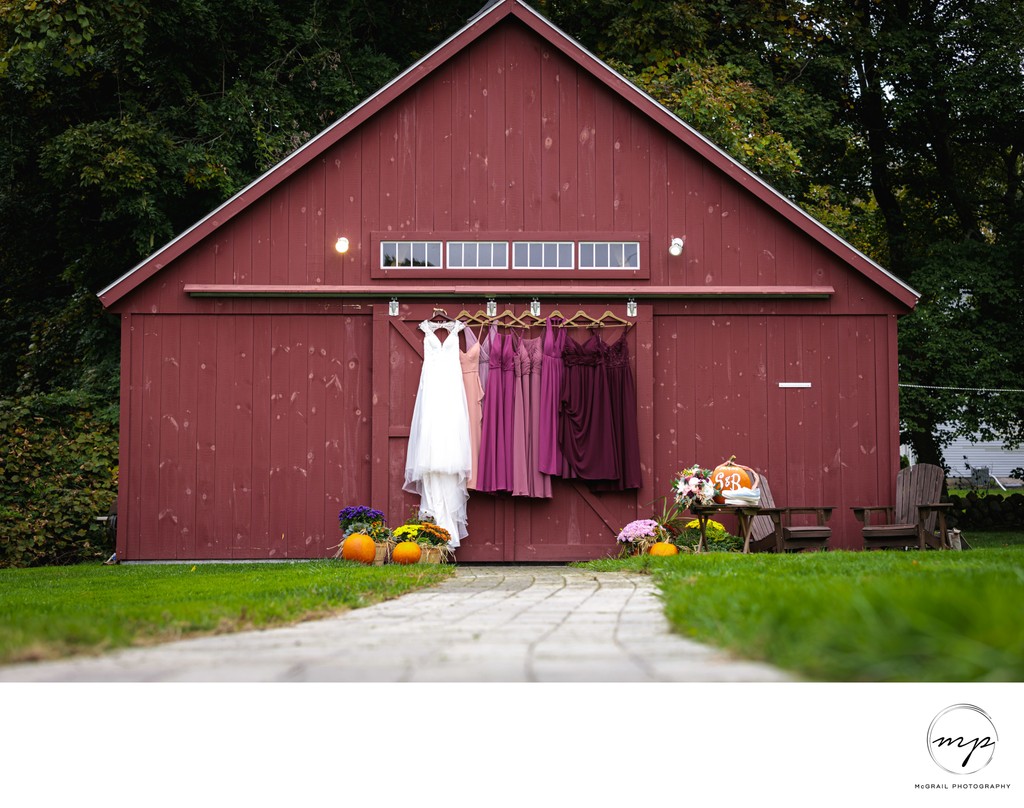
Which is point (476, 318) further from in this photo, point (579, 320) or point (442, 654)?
point (442, 654)

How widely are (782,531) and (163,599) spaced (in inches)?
235

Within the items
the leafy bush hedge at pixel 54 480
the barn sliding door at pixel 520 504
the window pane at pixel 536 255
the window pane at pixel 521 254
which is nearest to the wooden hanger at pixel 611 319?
the barn sliding door at pixel 520 504

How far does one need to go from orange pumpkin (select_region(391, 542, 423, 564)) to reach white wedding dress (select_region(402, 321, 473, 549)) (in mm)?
970

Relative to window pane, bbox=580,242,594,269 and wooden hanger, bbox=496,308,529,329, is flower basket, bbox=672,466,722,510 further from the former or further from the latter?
window pane, bbox=580,242,594,269

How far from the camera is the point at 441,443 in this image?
10.7 meters

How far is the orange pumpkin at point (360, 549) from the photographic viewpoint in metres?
9.83

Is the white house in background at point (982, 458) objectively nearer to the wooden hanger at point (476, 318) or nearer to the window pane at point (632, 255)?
the window pane at point (632, 255)

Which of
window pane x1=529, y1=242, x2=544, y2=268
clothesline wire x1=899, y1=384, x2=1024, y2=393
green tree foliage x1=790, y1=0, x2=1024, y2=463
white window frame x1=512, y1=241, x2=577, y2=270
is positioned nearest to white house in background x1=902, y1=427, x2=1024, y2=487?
green tree foliage x1=790, y1=0, x2=1024, y2=463

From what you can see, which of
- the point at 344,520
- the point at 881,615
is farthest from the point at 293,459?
the point at 881,615

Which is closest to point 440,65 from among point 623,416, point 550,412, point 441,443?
point 550,412

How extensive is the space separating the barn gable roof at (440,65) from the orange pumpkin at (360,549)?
141 inches

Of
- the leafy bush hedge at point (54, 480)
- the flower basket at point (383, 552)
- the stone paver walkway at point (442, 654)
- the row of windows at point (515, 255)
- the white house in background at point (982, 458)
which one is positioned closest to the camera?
the stone paver walkway at point (442, 654)

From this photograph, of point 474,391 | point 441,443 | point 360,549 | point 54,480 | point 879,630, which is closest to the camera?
point 879,630

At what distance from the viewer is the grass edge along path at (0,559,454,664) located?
3311 millimetres
